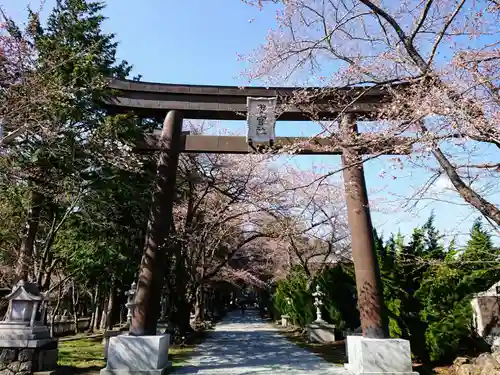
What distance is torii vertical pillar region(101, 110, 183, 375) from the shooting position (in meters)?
7.44

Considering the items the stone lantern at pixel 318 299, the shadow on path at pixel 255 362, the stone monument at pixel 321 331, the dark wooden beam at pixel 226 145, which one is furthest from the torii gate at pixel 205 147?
the stone lantern at pixel 318 299

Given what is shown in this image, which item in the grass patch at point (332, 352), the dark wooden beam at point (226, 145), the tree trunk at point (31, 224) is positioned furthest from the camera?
the grass patch at point (332, 352)

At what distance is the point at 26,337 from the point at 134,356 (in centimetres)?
255

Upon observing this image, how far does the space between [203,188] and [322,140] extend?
26.7 feet

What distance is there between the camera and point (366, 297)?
807 cm

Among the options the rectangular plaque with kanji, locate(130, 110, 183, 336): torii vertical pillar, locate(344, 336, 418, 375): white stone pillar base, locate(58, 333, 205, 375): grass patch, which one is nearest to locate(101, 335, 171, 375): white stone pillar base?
locate(130, 110, 183, 336): torii vertical pillar

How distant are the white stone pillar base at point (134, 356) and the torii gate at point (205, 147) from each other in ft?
0.82

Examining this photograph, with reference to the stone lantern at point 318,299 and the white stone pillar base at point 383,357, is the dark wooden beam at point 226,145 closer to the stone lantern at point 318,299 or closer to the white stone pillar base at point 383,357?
the white stone pillar base at point 383,357

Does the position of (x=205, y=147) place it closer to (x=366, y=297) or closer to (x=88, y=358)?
(x=366, y=297)

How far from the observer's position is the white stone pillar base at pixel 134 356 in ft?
24.2

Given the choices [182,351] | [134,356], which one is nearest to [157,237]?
[134,356]

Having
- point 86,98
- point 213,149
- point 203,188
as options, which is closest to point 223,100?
point 213,149

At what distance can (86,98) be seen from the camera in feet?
30.3

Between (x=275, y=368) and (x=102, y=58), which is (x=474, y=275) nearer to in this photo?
(x=275, y=368)
